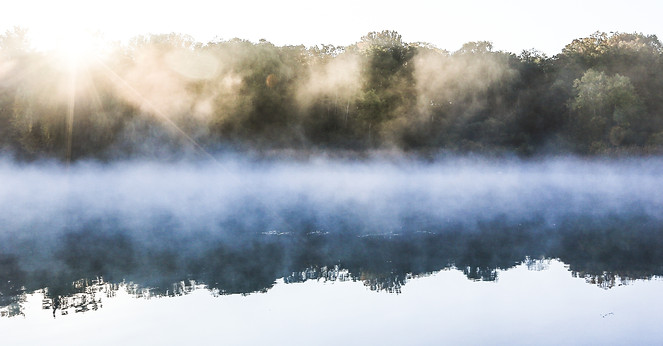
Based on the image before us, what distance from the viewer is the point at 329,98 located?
6994 centimetres

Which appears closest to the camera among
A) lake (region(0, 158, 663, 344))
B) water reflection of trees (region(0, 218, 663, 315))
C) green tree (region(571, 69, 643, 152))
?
lake (region(0, 158, 663, 344))

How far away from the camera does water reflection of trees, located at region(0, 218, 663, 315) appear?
51.3 ft

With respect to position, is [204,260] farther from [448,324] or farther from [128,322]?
[448,324]

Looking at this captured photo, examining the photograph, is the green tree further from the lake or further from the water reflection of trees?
the water reflection of trees

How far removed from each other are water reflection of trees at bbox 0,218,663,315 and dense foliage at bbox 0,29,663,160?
37727mm

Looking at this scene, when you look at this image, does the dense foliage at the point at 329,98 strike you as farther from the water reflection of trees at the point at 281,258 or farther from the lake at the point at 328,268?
the water reflection of trees at the point at 281,258

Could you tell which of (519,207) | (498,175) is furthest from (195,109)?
(519,207)

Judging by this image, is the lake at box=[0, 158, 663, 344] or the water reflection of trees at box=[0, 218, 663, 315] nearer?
the lake at box=[0, 158, 663, 344]

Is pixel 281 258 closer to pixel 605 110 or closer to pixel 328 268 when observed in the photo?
pixel 328 268

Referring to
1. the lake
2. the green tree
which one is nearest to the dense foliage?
the green tree

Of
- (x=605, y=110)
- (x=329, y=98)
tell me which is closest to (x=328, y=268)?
(x=329, y=98)

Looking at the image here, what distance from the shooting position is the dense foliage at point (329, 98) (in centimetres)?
5897

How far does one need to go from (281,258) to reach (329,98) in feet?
169

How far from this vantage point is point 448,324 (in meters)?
12.5
